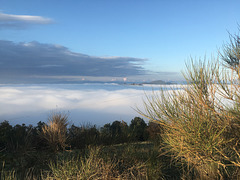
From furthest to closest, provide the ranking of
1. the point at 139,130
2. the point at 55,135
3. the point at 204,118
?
the point at 139,130, the point at 55,135, the point at 204,118

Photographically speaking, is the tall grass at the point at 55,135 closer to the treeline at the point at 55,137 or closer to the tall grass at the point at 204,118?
the treeline at the point at 55,137

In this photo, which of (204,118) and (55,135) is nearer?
(204,118)

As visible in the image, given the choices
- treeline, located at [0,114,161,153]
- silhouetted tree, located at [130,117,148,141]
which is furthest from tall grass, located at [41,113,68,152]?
silhouetted tree, located at [130,117,148,141]

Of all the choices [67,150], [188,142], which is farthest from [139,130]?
[188,142]

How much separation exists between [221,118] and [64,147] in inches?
259

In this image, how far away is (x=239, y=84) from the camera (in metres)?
4.85

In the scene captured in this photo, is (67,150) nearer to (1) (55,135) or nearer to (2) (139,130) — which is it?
(1) (55,135)

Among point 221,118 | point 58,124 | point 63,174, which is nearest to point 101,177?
point 63,174

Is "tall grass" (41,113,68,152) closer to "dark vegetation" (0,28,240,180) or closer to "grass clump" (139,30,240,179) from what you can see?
"dark vegetation" (0,28,240,180)

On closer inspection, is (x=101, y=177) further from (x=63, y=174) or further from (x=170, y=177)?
(x=170, y=177)

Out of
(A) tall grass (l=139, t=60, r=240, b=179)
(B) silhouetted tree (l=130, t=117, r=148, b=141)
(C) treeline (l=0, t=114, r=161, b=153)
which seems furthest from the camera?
(B) silhouetted tree (l=130, t=117, r=148, b=141)

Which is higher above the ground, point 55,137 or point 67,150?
point 55,137

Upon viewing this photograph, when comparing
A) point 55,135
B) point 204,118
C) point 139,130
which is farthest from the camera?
point 139,130

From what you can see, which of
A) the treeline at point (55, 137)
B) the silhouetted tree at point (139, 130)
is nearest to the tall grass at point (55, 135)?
the treeline at point (55, 137)
